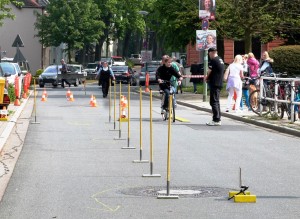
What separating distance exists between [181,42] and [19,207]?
147ft

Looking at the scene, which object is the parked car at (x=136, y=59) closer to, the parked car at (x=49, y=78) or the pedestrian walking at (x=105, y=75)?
the parked car at (x=49, y=78)

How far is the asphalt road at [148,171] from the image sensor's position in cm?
994

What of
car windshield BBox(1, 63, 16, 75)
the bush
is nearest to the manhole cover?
car windshield BBox(1, 63, 16, 75)

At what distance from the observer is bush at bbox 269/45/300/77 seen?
39156 millimetres

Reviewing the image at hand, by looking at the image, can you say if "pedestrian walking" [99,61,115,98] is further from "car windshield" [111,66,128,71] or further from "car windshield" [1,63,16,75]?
"car windshield" [111,66,128,71]

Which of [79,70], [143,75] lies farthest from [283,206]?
[79,70]

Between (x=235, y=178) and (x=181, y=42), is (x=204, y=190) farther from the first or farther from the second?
(x=181, y=42)

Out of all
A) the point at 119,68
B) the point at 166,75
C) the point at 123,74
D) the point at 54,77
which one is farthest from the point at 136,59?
the point at 166,75

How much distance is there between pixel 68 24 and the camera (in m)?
86.4

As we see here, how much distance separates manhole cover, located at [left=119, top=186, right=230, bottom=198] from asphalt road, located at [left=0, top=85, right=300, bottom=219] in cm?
1

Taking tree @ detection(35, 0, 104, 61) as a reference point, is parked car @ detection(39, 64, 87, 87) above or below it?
below

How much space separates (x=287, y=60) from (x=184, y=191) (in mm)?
28643

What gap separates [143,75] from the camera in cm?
5931

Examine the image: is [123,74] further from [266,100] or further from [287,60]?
[266,100]
